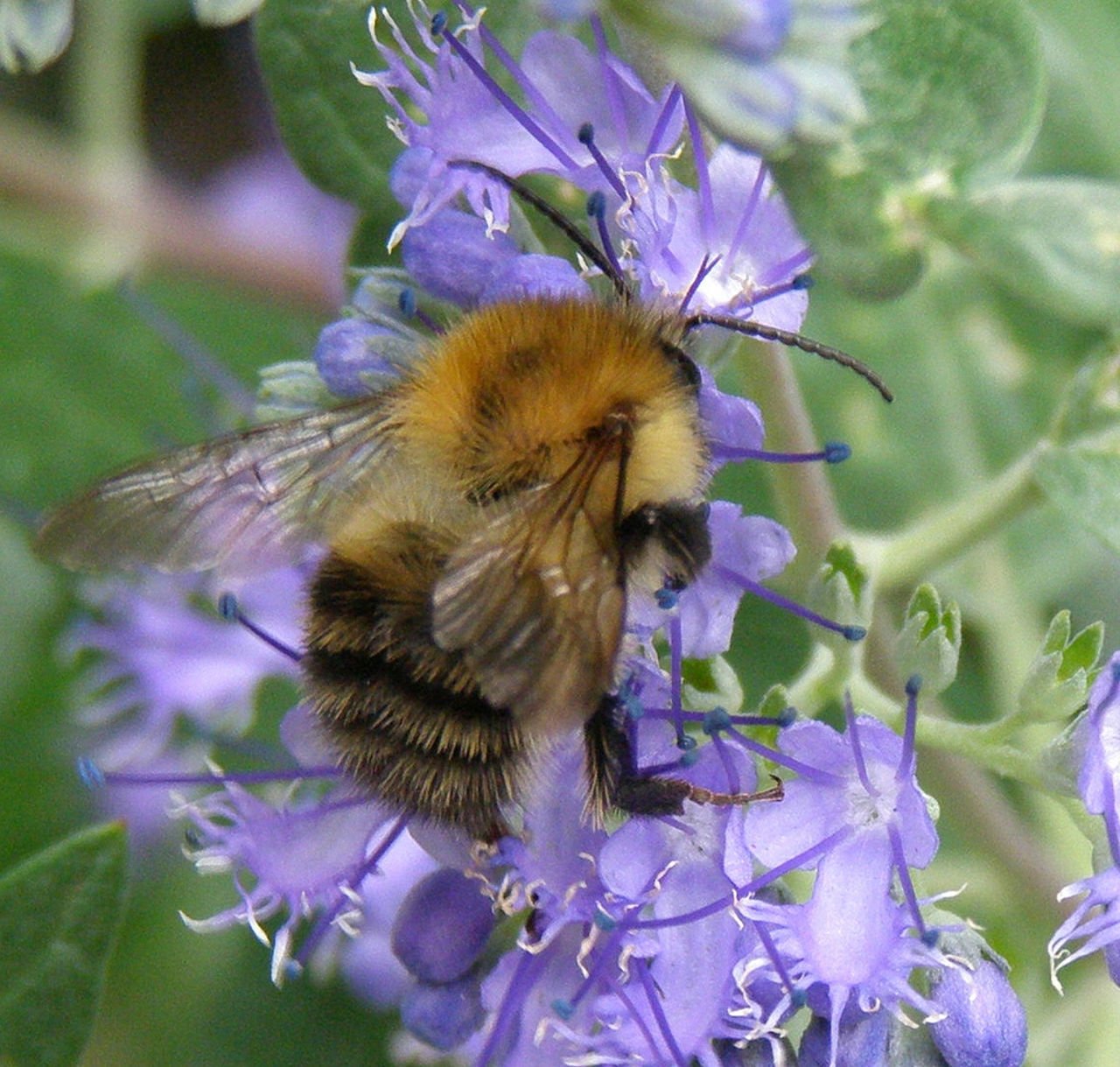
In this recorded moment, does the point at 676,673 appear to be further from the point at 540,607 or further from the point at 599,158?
the point at 599,158

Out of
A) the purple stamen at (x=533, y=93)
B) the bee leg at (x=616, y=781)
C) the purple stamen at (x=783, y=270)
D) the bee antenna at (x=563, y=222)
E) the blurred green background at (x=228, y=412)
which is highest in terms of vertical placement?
the purple stamen at (x=533, y=93)

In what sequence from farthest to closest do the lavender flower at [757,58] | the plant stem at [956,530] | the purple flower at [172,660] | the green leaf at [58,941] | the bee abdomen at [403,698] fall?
the purple flower at [172,660], the plant stem at [956,530], the green leaf at [58,941], the bee abdomen at [403,698], the lavender flower at [757,58]

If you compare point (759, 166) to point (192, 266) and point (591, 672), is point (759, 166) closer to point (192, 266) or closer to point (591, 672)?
point (591, 672)

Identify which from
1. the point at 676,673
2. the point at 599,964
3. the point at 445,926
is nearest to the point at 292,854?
the point at 445,926

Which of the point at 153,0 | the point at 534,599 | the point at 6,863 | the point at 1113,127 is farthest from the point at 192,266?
the point at 534,599

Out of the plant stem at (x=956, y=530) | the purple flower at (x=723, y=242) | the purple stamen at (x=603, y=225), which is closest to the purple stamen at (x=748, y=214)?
the purple flower at (x=723, y=242)

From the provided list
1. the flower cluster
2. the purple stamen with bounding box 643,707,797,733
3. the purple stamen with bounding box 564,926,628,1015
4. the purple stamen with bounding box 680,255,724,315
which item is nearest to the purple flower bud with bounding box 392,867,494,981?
the flower cluster

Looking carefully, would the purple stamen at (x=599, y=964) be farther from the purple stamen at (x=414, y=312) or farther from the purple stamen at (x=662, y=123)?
the purple stamen at (x=662, y=123)
